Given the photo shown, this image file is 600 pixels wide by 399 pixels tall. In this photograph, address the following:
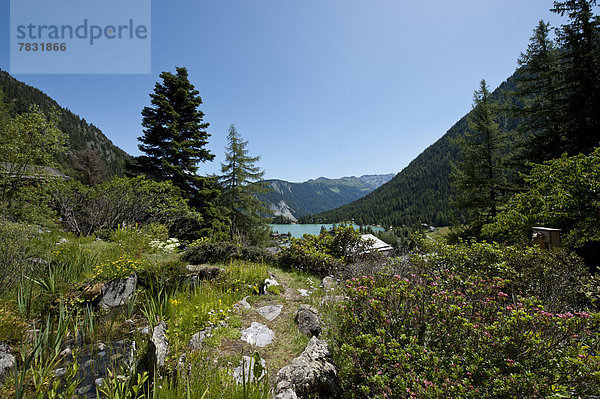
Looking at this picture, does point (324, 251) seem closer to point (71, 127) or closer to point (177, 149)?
point (177, 149)

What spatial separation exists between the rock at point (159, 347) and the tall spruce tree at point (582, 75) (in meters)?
17.7

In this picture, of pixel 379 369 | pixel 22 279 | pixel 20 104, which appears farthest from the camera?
pixel 20 104

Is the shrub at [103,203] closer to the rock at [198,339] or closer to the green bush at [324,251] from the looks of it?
the green bush at [324,251]

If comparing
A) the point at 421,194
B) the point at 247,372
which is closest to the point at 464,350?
the point at 247,372

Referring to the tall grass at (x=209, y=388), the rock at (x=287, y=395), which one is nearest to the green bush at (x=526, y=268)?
the rock at (x=287, y=395)

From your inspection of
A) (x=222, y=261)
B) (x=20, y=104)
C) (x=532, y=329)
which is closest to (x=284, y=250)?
(x=222, y=261)

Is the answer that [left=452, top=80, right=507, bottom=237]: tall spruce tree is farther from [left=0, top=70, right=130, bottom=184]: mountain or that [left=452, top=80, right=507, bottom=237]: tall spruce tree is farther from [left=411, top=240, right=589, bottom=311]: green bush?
[left=0, top=70, right=130, bottom=184]: mountain

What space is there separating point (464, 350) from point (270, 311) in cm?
336

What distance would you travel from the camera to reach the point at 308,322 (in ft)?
12.8

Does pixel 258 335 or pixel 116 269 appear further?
pixel 116 269

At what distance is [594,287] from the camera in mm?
3400

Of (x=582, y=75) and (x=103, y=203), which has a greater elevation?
(x=582, y=75)

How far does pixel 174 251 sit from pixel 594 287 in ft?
35.3

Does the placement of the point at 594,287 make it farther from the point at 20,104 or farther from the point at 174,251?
the point at 20,104
